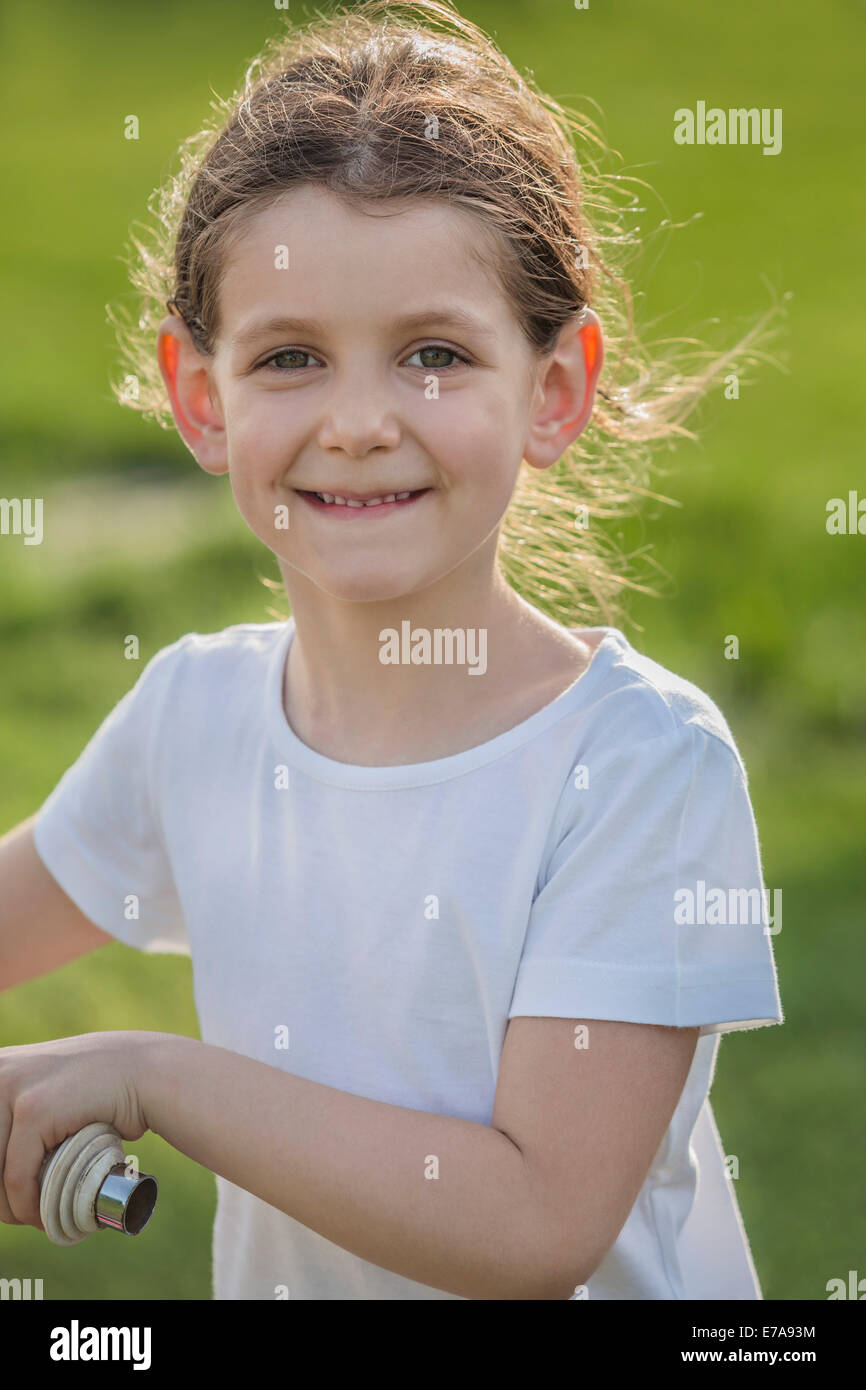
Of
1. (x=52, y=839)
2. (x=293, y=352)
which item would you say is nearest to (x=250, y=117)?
(x=293, y=352)

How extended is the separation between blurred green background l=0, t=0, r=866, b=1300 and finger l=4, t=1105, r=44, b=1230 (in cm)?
112

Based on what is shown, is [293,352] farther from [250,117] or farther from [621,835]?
[621,835]

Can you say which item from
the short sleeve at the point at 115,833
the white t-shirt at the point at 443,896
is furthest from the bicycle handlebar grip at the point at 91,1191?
the short sleeve at the point at 115,833

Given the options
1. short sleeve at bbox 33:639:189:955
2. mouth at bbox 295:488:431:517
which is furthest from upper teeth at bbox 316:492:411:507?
short sleeve at bbox 33:639:189:955

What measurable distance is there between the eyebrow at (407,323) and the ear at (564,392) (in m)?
0.15

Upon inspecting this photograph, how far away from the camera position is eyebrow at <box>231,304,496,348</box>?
118cm

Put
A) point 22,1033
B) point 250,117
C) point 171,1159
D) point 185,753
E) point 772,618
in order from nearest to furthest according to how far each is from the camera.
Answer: point 250,117 → point 185,753 → point 171,1159 → point 22,1033 → point 772,618

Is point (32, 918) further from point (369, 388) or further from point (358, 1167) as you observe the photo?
point (369, 388)

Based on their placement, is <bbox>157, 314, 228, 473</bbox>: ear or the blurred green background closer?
<bbox>157, 314, 228, 473</bbox>: ear

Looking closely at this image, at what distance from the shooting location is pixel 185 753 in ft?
4.81

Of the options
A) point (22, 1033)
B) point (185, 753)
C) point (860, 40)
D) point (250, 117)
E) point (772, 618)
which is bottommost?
point (22, 1033)

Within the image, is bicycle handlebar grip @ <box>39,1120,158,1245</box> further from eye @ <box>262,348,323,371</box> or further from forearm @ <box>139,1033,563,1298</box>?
eye @ <box>262,348,323,371</box>

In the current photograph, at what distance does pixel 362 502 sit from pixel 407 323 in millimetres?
152

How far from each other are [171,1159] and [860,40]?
8318 millimetres
